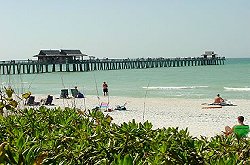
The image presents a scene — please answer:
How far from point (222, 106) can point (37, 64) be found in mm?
44483

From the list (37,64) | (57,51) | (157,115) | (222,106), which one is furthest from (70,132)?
(57,51)

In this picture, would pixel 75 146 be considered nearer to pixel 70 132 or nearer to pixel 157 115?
pixel 70 132

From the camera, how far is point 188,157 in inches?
49.8

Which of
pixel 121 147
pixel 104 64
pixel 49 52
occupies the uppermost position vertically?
pixel 121 147

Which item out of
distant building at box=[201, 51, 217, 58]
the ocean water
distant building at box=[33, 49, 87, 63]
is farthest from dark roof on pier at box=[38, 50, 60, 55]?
distant building at box=[201, 51, 217, 58]

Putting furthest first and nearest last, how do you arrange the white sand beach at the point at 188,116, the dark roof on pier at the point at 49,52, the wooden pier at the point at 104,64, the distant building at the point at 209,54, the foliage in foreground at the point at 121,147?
the distant building at the point at 209,54
the dark roof on pier at the point at 49,52
the wooden pier at the point at 104,64
the white sand beach at the point at 188,116
the foliage in foreground at the point at 121,147

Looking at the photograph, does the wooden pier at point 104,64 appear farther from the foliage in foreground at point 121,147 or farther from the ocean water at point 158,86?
the foliage in foreground at point 121,147

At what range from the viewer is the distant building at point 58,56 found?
6456cm

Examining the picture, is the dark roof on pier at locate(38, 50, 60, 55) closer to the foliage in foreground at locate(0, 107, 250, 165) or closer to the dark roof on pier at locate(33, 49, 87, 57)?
the dark roof on pier at locate(33, 49, 87, 57)

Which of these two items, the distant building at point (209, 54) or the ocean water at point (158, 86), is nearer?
the ocean water at point (158, 86)

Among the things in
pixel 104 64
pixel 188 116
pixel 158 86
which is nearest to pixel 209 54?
pixel 104 64

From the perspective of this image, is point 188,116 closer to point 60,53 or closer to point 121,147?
point 121,147

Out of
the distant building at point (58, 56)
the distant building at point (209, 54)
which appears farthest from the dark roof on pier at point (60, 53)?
the distant building at point (209, 54)

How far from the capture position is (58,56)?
2571 inches
